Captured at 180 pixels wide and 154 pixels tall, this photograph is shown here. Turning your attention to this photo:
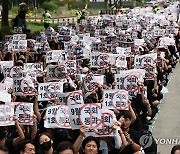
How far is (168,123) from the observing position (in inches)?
522

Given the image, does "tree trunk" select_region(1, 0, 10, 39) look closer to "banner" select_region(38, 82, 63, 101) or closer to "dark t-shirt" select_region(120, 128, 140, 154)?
"banner" select_region(38, 82, 63, 101)

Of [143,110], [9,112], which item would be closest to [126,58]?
[143,110]

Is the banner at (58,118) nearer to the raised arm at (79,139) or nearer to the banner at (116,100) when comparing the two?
the banner at (116,100)

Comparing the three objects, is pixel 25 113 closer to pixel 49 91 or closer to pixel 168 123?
pixel 49 91

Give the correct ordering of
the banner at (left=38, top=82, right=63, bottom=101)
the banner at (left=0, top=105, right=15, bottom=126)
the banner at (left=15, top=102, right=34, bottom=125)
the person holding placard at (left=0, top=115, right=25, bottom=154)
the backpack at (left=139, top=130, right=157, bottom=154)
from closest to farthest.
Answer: the backpack at (left=139, top=130, right=157, bottom=154) < the person holding placard at (left=0, top=115, right=25, bottom=154) < the banner at (left=0, top=105, right=15, bottom=126) < the banner at (left=15, top=102, right=34, bottom=125) < the banner at (left=38, top=82, right=63, bottom=101)

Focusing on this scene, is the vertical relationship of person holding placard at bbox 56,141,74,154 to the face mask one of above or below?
above

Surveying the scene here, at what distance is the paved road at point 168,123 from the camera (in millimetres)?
11695

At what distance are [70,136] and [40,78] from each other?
15.3 feet

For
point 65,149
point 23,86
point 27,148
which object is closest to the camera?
point 65,149

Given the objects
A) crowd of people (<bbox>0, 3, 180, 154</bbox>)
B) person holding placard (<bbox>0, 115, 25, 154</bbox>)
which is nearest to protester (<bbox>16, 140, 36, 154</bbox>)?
crowd of people (<bbox>0, 3, 180, 154</bbox>)

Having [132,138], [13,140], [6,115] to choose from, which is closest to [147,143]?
[132,138]

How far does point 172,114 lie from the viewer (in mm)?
14195

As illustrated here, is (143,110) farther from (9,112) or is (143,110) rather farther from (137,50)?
(137,50)

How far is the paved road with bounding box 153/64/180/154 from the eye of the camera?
11.7 m
